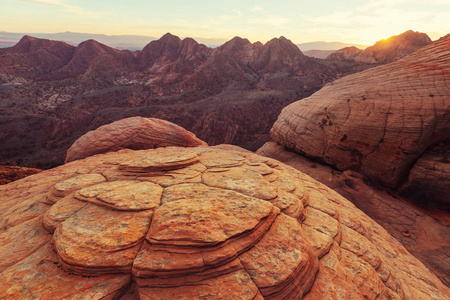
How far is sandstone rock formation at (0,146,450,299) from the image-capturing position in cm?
314

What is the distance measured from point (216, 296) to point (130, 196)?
2.98 metres

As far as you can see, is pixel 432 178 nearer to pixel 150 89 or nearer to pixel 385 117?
pixel 385 117

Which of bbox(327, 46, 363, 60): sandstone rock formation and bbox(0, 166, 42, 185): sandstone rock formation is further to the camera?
bbox(327, 46, 363, 60): sandstone rock formation

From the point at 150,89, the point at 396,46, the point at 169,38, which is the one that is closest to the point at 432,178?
the point at 150,89

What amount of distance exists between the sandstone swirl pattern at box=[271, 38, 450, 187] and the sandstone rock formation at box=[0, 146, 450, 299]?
22.5 feet

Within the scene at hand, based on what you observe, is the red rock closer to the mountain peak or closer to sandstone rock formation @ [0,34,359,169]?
sandstone rock formation @ [0,34,359,169]

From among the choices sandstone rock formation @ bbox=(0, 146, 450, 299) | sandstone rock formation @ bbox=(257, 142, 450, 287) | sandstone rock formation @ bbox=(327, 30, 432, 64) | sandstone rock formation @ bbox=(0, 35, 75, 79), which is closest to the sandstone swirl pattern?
sandstone rock formation @ bbox=(257, 142, 450, 287)

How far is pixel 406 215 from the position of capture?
33.1ft

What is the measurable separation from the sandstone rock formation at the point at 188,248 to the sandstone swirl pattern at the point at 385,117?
22.5 feet

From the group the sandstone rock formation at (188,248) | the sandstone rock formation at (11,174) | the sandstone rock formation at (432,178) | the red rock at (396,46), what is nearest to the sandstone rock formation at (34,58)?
the sandstone rock formation at (11,174)

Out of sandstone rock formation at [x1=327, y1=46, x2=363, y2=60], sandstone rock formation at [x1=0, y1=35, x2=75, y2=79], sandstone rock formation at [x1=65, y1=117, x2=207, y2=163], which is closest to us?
sandstone rock formation at [x1=65, y1=117, x2=207, y2=163]

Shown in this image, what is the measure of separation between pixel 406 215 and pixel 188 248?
1260cm

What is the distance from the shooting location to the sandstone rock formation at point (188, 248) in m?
3.14

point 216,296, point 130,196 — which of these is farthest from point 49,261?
point 216,296
